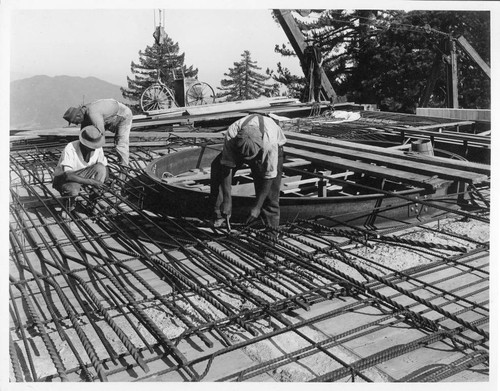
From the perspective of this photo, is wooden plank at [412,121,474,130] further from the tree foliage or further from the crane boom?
the tree foliage

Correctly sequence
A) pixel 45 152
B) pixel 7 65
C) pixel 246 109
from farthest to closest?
1. pixel 246 109
2. pixel 45 152
3. pixel 7 65

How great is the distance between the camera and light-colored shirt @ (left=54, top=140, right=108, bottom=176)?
532 cm

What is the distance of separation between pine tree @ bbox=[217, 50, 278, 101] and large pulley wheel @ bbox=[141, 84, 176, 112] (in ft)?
47.2

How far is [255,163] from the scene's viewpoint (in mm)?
4285

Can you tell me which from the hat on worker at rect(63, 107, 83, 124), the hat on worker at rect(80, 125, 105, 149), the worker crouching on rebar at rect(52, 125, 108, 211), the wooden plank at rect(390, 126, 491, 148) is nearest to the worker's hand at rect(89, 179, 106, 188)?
the worker crouching on rebar at rect(52, 125, 108, 211)

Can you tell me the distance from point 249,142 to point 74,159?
2432 millimetres

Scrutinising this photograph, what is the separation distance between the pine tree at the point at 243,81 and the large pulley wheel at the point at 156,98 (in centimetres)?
1438

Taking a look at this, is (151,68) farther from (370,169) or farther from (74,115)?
(370,169)

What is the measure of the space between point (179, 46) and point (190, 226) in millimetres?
29410

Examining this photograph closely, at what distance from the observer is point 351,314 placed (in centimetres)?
341

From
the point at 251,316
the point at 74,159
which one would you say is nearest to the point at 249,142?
the point at 251,316

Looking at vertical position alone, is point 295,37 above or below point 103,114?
above

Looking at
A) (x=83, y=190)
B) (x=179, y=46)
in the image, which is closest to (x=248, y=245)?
(x=83, y=190)

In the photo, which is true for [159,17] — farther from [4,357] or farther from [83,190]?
[4,357]
